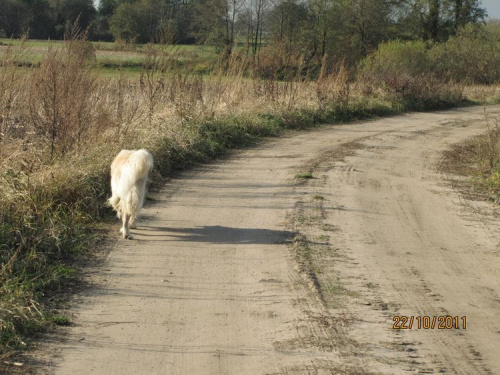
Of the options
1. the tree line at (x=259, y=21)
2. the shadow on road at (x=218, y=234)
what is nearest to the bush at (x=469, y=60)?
A: the tree line at (x=259, y=21)

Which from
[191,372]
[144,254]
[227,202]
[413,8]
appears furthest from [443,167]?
[413,8]

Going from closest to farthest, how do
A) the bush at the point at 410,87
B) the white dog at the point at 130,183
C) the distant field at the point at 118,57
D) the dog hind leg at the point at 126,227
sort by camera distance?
the white dog at the point at 130,183 → the dog hind leg at the point at 126,227 → the distant field at the point at 118,57 → the bush at the point at 410,87

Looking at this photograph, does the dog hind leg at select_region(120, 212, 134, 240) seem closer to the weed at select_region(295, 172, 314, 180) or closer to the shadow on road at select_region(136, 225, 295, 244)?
the shadow on road at select_region(136, 225, 295, 244)

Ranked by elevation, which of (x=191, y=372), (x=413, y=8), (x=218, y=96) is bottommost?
(x=191, y=372)

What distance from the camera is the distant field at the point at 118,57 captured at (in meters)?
10.9

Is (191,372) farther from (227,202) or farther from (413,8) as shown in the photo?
(413,8)

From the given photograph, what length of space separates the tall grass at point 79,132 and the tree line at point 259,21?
1533 millimetres

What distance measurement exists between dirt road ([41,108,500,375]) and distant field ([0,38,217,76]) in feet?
10.1

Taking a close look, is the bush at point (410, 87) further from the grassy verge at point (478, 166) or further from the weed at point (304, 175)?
the weed at point (304, 175)

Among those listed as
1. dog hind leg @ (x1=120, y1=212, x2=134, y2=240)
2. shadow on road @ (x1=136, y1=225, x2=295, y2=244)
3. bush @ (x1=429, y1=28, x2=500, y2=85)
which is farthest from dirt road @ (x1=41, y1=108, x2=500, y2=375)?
bush @ (x1=429, y1=28, x2=500, y2=85)

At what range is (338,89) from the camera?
2292 centimetres

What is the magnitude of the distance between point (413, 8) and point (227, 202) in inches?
1827

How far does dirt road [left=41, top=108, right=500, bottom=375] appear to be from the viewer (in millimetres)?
5121

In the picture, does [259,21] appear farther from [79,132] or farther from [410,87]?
[79,132]
